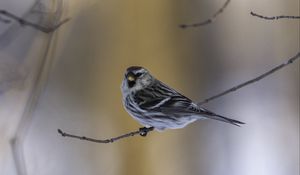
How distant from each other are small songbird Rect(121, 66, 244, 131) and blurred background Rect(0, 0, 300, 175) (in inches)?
1.6

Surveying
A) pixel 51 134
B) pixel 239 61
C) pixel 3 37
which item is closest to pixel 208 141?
pixel 239 61

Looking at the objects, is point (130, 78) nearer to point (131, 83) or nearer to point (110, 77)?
point (131, 83)

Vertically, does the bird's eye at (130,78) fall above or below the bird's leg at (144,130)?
above

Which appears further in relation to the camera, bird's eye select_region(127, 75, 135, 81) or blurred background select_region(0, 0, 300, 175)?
blurred background select_region(0, 0, 300, 175)

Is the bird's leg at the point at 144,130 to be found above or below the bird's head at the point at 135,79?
below

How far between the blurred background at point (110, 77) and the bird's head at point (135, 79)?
0.05 m

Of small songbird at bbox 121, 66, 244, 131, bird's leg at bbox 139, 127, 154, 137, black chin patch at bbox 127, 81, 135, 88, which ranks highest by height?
black chin patch at bbox 127, 81, 135, 88

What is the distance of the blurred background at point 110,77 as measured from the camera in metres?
0.85

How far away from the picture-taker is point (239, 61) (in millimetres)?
1035

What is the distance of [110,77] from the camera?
0.86 metres

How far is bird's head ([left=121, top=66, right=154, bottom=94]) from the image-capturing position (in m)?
0.72

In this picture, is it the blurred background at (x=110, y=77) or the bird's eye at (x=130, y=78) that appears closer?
the bird's eye at (x=130, y=78)

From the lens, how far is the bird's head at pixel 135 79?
2.37 ft

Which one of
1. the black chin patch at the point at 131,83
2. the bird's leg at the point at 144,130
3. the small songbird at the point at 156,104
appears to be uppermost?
the black chin patch at the point at 131,83
